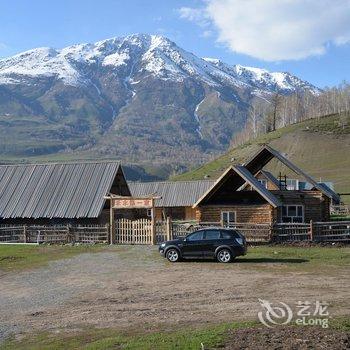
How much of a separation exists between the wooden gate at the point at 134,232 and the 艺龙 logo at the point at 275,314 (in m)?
22.5

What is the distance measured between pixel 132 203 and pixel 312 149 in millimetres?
119975

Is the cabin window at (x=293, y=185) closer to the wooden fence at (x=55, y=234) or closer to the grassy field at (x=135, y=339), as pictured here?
the wooden fence at (x=55, y=234)

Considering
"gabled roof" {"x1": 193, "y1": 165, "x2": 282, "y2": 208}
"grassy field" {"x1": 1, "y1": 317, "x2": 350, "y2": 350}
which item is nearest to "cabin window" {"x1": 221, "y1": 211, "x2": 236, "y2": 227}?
"gabled roof" {"x1": 193, "y1": 165, "x2": 282, "y2": 208}

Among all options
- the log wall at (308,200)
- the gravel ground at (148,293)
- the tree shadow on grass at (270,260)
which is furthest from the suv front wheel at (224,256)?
the log wall at (308,200)

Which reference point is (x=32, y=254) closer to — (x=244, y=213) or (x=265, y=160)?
(x=244, y=213)

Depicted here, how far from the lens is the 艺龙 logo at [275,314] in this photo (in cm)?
1318

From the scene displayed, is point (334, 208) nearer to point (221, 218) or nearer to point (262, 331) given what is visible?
point (221, 218)

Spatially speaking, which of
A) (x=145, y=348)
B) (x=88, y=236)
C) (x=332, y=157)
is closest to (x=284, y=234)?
(x=88, y=236)

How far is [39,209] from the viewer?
43594mm

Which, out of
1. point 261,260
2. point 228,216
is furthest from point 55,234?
point 261,260

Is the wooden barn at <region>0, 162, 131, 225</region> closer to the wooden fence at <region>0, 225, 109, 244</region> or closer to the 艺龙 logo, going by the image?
the wooden fence at <region>0, 225, 109, 244</region>

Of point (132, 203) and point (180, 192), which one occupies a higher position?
point (180, 192)

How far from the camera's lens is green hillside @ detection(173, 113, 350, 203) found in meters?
134

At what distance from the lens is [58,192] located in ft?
149
